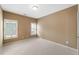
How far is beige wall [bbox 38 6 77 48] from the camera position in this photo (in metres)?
3.64

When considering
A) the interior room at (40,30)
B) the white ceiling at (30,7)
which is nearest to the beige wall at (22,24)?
the interior room at (40,30)

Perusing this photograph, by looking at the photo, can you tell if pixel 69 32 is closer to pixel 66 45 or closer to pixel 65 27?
pixel 65 27

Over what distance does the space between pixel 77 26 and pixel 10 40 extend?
381 cm

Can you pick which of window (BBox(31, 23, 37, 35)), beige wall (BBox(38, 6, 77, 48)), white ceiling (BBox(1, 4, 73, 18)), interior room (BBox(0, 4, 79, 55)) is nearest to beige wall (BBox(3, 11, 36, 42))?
interior room (BBox(0, 4, 79, 55))

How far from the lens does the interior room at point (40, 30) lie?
3430 mm

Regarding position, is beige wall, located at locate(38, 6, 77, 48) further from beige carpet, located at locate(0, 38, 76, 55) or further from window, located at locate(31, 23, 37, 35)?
window, located at locate(31, 23, 37, 35)

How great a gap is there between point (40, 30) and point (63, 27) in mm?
3064

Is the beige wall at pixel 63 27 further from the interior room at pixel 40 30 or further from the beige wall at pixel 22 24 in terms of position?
the beige wall at pixel 22 24

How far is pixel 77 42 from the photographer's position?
131 inches

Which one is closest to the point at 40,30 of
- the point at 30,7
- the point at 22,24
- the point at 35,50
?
the point at 22,24

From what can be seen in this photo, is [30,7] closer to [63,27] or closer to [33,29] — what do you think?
[63,27]

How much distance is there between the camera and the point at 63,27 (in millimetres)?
4316
